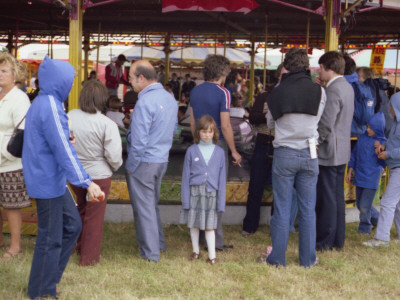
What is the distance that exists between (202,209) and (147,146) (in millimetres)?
717

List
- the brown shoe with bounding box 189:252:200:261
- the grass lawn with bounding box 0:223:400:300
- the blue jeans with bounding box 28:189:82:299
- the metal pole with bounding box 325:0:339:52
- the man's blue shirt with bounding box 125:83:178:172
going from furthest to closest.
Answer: the metal pole with bounding box 325:0:339:52, the brown shoe with bounding box 189:252:200:261, the man's blue shirt with bounding box 125:83:178:172, the grass lawn with bounding box 0:223:400:300, the blue jeans with bounding box 28:189:82:299

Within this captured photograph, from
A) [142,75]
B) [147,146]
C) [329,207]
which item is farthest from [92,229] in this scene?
[329,207]

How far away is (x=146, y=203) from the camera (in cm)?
458

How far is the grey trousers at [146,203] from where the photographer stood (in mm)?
4500

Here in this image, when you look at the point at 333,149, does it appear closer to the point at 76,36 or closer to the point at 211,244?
the point at 211,244

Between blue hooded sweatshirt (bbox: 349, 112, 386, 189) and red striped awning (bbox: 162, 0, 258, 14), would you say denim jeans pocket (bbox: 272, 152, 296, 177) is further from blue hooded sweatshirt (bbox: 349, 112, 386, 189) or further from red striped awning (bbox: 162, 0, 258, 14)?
red striped awning (bbox: 162, 0, 258, 14)

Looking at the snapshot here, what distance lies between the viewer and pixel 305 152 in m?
4.32

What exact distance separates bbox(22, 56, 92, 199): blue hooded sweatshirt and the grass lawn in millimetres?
858

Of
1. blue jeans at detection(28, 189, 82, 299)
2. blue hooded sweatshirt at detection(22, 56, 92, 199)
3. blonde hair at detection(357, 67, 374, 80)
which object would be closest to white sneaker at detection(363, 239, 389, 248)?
blonde hair at detection(357, 67, 374, 80)

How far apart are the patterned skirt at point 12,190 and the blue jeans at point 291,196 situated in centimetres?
211

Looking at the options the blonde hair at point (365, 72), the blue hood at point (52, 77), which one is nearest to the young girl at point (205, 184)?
the blue hood at point (52, 77)

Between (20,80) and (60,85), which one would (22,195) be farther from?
(60,85)

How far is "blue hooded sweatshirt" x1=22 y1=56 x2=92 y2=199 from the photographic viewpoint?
3223mm

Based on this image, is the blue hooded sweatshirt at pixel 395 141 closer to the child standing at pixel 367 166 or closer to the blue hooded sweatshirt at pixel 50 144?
the child standing at pixel 367 166
